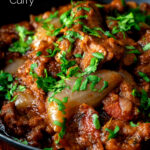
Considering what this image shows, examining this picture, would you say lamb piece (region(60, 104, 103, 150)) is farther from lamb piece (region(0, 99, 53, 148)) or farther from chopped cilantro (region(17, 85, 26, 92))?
chopped cilantro (region(17, 85, 26, 92))

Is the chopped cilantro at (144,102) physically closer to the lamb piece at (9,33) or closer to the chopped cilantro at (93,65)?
the chopped cilantro at (93,65)

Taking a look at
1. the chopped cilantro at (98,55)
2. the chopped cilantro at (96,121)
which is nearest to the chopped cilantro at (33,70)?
the chopped cilantro at (98,55)

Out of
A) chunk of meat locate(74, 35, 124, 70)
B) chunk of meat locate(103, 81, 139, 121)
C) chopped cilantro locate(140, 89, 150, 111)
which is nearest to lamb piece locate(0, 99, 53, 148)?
chunk of meat locate(103, 81, 139, 121)

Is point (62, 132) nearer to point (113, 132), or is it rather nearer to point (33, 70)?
point (113, 132)

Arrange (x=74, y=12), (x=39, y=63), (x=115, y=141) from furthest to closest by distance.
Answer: (x=74, y=12)
(x=39, y=63)
(x=115, y=141)

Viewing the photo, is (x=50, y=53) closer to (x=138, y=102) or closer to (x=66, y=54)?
(x=66, y=54)

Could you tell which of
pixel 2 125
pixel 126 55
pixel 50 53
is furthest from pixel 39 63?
pixel 126 55

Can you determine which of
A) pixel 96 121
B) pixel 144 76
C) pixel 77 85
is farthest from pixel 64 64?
pixel 144 76
